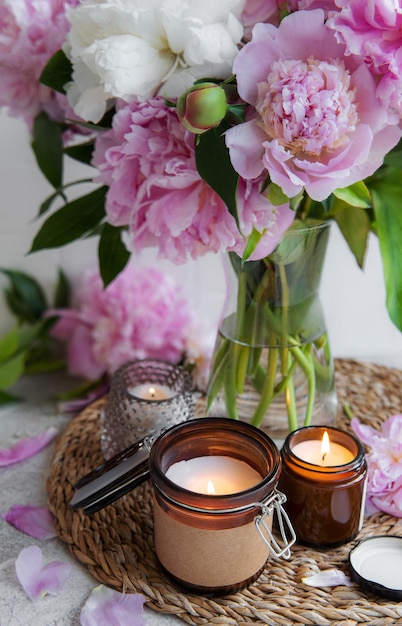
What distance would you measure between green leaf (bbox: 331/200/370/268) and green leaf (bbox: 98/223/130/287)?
202 millimetres

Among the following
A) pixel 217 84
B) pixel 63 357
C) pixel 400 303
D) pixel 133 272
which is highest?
pixel 217 84

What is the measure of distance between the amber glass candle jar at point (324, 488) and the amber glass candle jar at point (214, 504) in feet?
0.12

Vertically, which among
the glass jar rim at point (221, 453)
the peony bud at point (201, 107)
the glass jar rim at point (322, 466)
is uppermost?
the peony bud at point (201, 107)

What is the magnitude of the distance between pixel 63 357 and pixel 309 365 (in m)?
0.46

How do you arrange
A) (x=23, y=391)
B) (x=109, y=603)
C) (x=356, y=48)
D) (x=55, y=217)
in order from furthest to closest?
(x=23, y=391)
(x=55, y=217)
(x=109, y=603)
(x=356, y=48)

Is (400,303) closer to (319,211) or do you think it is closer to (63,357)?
(319,211)

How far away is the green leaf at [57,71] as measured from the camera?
0.65 metres

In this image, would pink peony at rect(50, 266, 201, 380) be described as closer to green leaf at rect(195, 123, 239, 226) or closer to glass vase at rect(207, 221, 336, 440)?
glass vase at rect(207, 221, 336, 440)

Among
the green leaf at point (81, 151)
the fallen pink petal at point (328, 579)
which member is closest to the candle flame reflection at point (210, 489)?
the fallen pink petal at point (328, 579)

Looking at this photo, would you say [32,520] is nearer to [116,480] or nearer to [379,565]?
[116,480]

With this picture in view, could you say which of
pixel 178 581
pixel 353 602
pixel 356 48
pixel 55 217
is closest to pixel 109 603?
pixel 178 581

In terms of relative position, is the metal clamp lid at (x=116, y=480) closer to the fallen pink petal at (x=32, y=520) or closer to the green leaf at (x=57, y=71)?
the fallen pink petal at (x=32, y=520)

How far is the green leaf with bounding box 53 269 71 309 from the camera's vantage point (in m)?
1.07

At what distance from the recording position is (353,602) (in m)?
0.63
